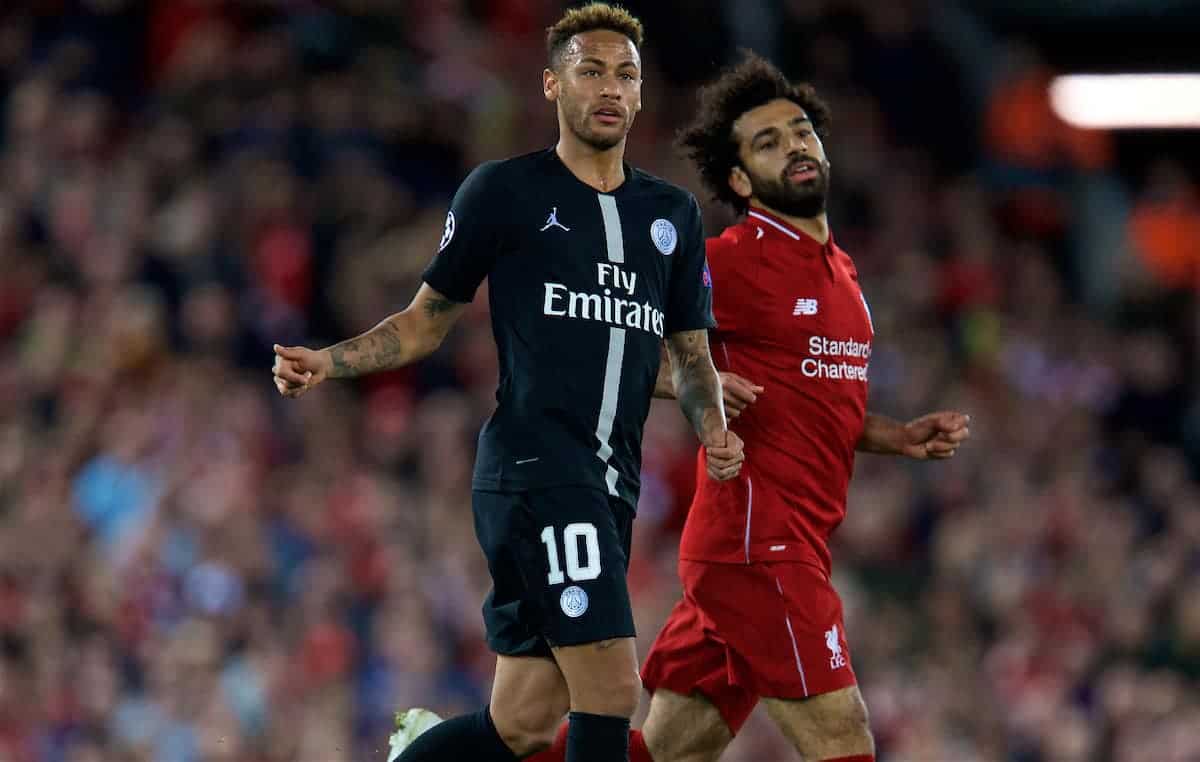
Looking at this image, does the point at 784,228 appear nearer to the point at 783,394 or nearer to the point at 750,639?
the point at 783,394

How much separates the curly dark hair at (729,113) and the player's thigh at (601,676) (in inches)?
78.5

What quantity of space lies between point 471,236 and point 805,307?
133 cm

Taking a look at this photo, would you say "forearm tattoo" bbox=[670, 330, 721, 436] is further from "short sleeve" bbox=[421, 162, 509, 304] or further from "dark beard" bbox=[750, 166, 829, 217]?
"dark beard" bbox=[750, 166, 829, 217]

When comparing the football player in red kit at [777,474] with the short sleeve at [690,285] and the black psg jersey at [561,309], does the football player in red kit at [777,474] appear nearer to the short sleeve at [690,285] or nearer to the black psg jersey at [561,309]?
the short sleeve at [690,285]

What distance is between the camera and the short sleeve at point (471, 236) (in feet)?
17.9

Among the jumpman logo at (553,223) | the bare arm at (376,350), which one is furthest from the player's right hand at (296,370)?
the jumpman logo at (553,223)

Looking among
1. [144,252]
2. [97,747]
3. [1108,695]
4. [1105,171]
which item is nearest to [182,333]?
[144,252]

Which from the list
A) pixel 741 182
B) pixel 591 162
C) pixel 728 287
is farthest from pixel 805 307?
pixel 591 162

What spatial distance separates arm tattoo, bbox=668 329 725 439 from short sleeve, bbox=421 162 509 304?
25.9 inches

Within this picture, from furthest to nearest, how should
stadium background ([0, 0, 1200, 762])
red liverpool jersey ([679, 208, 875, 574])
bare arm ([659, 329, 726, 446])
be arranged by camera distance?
stadium background ([0, 0, 1200, 762]) → red liverpool jersey ([679, 208, 875, 574]) → bare arm ([659, 329, 726, 446])

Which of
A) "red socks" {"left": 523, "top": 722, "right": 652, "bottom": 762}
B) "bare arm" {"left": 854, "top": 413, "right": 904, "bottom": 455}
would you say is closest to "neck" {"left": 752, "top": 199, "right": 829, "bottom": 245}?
"bare arm" {"left": 854, "top": 413, "right": 904, "bottom": 455}

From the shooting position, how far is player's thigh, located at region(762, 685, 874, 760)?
19.4ft

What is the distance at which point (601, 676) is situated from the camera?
5230 millimetres

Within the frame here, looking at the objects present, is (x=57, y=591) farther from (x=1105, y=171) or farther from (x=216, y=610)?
(x=1105, y=171)
